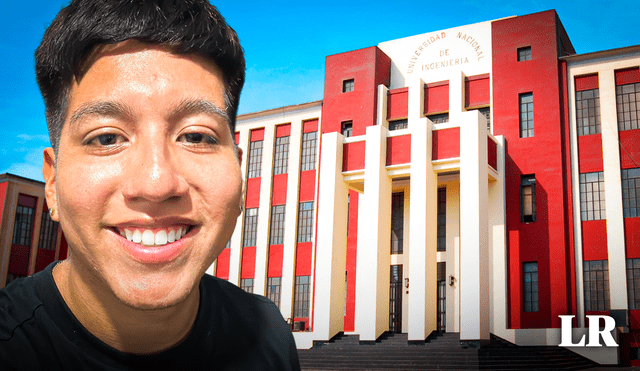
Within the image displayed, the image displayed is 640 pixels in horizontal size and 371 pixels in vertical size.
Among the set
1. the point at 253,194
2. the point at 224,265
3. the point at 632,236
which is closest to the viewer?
the point at 632,236

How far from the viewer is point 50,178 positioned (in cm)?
147

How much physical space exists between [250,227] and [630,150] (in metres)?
15.8

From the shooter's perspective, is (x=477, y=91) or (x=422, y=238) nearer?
(x=422, y=238)

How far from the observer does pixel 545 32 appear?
2202 cm

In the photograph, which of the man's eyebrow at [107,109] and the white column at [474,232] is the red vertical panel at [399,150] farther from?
the man's eyebrow at [107,109]

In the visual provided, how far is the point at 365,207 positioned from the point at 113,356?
18.7 m

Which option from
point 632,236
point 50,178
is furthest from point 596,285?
point 50,178

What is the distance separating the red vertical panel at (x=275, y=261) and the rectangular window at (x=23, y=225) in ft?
34.2

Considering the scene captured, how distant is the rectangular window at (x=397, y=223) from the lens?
909 inches

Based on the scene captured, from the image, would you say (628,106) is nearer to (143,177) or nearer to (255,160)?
(255,160)

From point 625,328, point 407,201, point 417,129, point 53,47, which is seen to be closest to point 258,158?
point 407,201

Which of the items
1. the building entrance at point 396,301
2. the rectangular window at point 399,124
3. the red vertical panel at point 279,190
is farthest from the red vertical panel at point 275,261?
the rectangular window at point 399,124

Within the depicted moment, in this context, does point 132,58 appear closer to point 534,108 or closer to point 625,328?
point 625,328

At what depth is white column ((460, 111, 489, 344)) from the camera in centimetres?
1742
